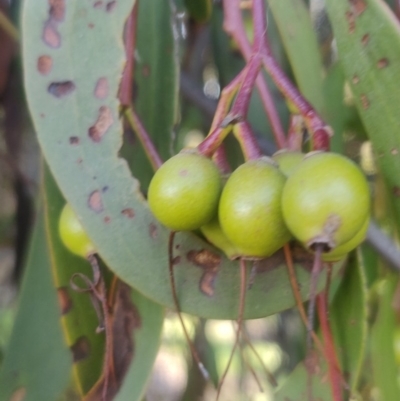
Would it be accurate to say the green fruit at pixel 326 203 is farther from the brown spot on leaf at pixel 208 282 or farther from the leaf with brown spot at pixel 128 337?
the leaf with brown spot at pixel 128 337

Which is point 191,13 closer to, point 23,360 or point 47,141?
point 47,141

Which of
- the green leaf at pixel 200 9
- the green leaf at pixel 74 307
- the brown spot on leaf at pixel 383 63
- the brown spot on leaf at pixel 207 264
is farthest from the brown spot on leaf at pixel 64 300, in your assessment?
the green leaf at pixel 200 9

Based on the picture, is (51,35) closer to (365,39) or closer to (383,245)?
(365,39)

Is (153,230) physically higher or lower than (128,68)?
lower

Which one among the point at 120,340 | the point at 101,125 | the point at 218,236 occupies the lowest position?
the point at 120,340

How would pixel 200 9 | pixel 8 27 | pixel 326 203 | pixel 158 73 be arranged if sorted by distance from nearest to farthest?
pixel 326 203, pixel 158 73, pixel 8 27, pixel 200 9

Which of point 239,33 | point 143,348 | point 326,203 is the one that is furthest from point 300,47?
point 143,348

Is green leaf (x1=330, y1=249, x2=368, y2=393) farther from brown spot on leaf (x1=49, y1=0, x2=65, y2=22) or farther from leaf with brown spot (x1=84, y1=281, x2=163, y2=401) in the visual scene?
brown spot on leaf (x1=49, y1=0, x2=65, y2=22)
